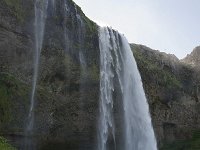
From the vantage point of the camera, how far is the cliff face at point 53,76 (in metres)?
21.3

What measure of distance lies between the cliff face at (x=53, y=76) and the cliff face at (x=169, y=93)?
5.58 feet

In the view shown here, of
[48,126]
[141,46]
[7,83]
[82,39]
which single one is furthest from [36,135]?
A: [141,46]

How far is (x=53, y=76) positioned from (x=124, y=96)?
5.48 metres

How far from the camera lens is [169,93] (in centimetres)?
3150

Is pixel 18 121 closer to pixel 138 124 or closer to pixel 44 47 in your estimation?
pixel 44 47

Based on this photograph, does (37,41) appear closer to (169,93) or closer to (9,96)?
(9,96)

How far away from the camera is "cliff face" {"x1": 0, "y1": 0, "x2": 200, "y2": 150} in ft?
70.0

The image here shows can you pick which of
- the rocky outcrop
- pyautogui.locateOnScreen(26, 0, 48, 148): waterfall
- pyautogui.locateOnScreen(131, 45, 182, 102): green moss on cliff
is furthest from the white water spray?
the rocky outcrop

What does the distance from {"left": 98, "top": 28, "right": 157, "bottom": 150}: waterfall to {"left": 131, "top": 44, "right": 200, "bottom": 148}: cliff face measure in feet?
7.07

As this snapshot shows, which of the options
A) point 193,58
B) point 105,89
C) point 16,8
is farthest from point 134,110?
point 193,58

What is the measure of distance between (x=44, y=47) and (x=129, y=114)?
7693 mm

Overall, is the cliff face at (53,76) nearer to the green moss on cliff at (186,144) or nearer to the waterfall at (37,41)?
the waterfall at (37,41)

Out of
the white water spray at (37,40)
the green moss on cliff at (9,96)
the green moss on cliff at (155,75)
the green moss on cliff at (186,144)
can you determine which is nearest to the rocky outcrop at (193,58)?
the green moss on cliff at (155,75)

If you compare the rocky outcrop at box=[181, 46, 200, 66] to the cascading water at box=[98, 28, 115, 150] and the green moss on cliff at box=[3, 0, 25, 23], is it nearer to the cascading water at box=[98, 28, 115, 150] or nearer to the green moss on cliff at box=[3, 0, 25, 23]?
the cascading water at box=[98, 28, 115, 150]
